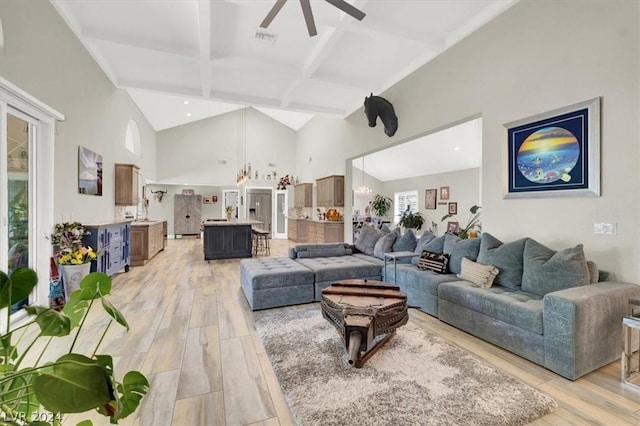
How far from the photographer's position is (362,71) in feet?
18.6

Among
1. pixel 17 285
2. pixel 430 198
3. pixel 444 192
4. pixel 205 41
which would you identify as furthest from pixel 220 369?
pixel 430 198

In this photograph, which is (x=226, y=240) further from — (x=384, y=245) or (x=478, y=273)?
(x=478, y=273)

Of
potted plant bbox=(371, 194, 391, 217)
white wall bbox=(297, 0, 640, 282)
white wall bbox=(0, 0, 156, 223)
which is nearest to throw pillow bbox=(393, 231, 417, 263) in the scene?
white wall bbox=(297, 0, 640, 282)

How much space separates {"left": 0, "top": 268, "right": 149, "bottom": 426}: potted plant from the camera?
0.53m

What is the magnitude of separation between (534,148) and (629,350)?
2032mm

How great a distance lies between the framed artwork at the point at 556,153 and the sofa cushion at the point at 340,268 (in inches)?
77.0

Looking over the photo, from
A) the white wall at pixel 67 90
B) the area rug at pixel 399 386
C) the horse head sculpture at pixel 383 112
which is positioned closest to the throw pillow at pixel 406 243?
the area rug at pixel 399 386

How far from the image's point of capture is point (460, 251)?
3.66 metres

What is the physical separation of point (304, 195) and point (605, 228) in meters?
8.58

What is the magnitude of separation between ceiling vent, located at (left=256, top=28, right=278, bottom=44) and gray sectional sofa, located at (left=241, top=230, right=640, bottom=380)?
3.38 meters

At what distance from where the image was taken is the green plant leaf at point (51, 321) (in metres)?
0.68

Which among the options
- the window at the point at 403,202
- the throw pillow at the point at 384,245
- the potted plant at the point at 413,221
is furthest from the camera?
the window at the point at 403,202

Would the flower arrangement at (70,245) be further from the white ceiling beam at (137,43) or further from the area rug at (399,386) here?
the area rug at (399,386)

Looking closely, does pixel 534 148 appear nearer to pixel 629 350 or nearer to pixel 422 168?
pixel 629 350
